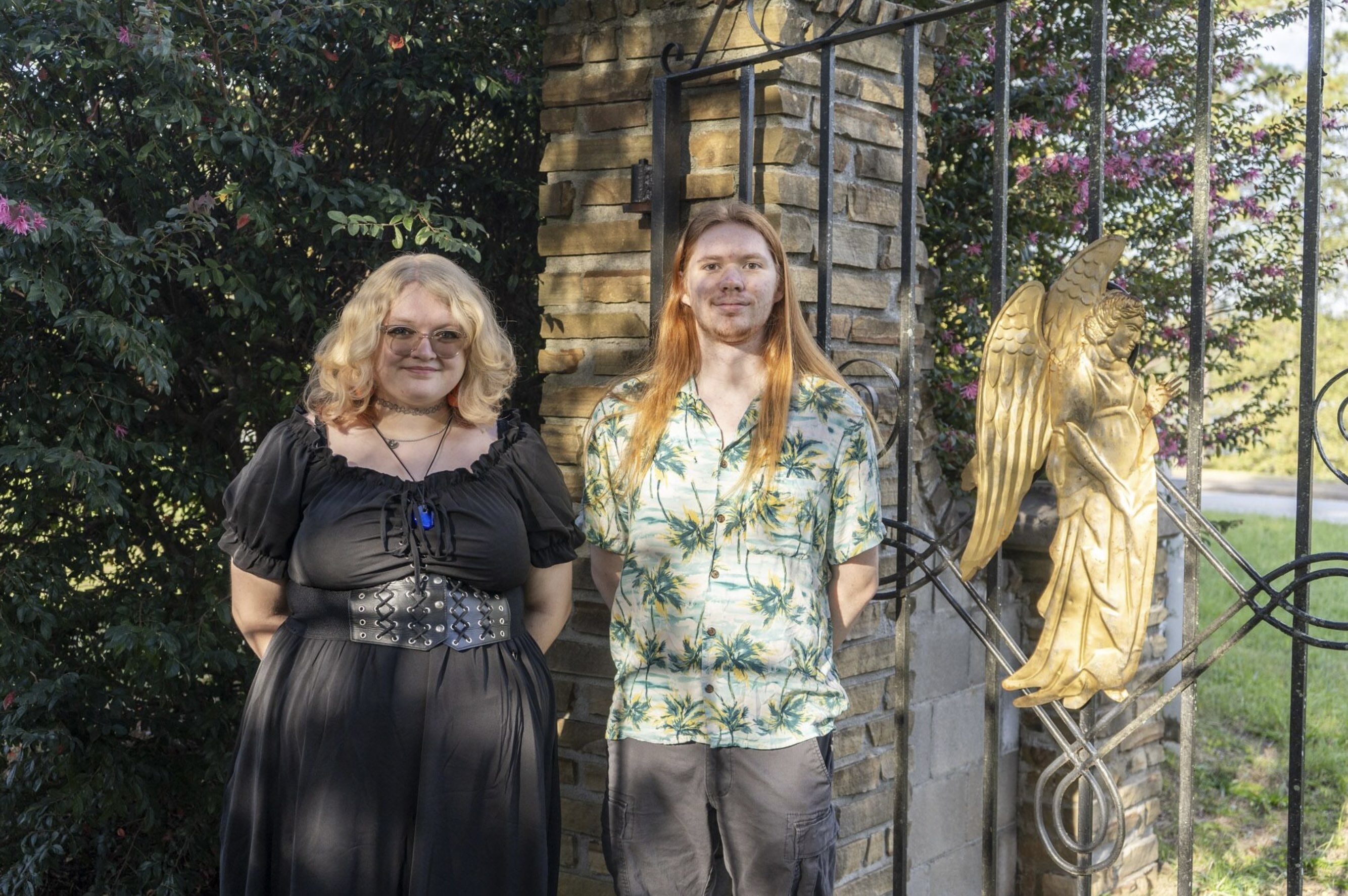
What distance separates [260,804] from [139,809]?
1498 millimetres

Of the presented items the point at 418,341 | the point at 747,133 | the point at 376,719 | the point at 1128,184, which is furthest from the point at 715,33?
the point at 1128,184

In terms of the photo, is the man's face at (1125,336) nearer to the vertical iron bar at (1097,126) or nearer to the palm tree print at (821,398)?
the vertical iron bar at (1097,126)

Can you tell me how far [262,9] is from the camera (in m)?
3.40

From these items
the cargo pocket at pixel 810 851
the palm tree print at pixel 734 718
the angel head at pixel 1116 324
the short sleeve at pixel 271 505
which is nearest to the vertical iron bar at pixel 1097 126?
the angel head at pixel 1116 324

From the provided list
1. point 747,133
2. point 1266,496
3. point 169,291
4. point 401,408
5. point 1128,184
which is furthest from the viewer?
point 1266,496

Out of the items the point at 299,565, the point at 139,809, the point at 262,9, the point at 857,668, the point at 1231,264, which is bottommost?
the point at 139,809

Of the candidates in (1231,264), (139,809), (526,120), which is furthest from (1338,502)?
(139,809)

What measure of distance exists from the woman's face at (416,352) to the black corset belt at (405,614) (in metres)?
0.37

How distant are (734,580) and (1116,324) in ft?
2.64

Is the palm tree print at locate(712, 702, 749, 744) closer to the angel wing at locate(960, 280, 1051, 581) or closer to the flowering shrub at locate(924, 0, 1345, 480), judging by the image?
the angel wing at locate(960, 280, 1051, 581)

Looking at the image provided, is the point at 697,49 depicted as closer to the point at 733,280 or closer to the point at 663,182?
the point at 663,182

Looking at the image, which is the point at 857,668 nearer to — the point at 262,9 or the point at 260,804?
the point at 260,804

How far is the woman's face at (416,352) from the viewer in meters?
2.41

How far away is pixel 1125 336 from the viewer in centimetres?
215
